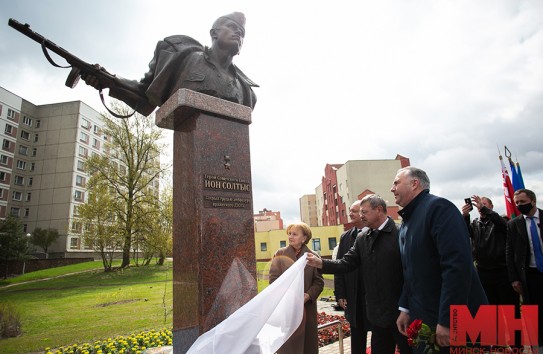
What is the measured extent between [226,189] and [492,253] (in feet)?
16.2

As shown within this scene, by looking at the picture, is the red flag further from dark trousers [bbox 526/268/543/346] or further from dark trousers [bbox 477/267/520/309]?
dark trousers [bbox 526/268/543/346]

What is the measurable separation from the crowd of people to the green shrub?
949 centimetres

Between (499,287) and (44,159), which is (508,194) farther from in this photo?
(44,159)

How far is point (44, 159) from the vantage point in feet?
184

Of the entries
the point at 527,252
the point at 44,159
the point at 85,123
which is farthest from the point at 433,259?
the point at 44,159

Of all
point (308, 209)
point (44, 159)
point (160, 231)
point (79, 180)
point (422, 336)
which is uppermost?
point (44, 159)

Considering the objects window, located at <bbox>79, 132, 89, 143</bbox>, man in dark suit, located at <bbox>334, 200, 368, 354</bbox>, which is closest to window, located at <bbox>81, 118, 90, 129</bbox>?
window, located at <bbox>79, 132, 89, 143</bbox>

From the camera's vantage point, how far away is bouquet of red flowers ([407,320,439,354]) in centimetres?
244

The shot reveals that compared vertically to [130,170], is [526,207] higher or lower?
lower

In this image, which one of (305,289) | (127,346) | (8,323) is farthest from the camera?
(8,323)

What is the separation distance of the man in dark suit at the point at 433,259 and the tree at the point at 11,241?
44.6 metres

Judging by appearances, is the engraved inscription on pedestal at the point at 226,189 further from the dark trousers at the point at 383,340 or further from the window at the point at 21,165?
the window at the point at 21,165

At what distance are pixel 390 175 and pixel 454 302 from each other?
51.6 m

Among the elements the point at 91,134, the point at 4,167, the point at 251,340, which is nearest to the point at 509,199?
the point at 251,340
